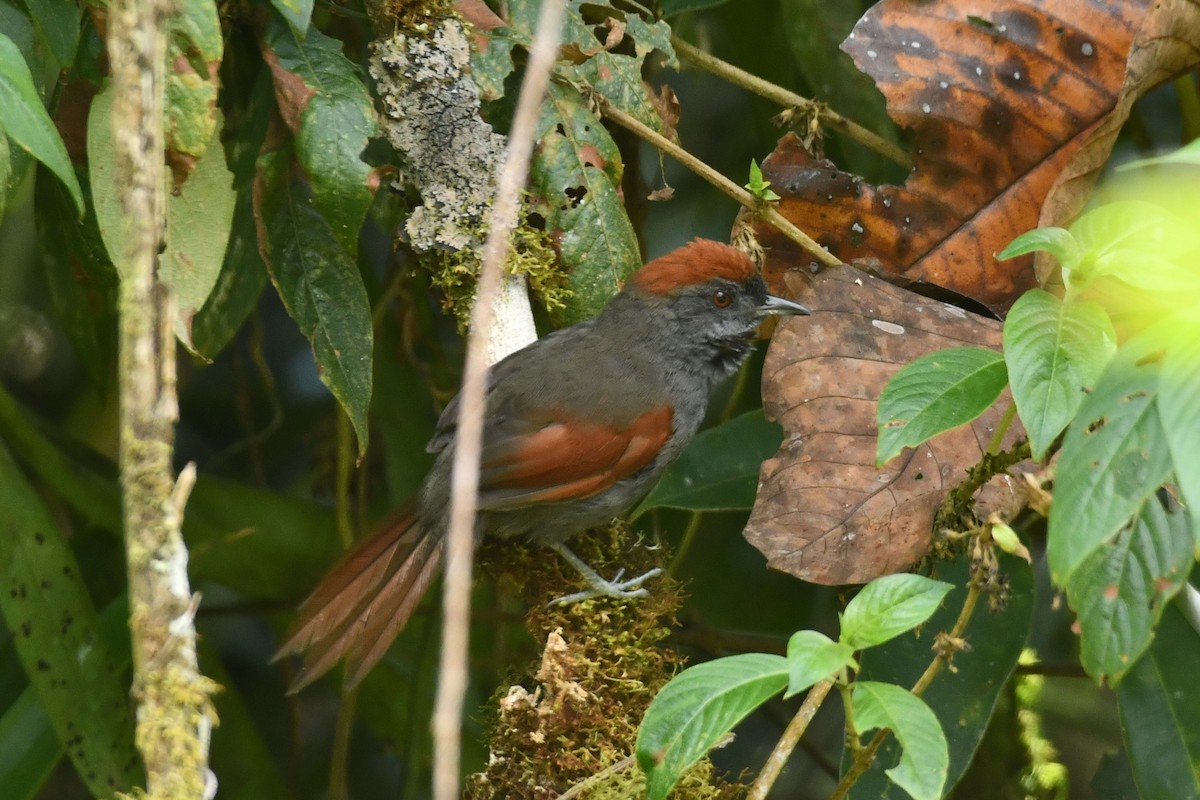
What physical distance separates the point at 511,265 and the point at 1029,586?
1.22m

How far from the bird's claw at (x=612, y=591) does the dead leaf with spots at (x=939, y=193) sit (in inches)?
13.9

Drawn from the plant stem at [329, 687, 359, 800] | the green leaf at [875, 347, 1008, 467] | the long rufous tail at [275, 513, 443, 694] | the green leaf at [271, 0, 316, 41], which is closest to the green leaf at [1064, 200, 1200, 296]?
the green leaf at [875, 347, 1008, 467]

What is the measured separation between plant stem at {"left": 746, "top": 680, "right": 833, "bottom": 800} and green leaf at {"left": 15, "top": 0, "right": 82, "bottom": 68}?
5.14 ft

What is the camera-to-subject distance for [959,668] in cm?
247

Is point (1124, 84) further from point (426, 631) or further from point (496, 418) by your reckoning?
point (426, 631)

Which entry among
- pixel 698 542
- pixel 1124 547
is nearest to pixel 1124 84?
pixel 1124 547

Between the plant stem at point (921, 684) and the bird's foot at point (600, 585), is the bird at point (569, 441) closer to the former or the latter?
the bird's foot at point (600, 585)

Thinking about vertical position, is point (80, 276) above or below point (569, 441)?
above

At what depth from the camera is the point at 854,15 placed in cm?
317

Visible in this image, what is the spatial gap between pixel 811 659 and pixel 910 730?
0.15 m

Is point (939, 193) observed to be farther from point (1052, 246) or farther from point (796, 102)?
point (1052, 246)

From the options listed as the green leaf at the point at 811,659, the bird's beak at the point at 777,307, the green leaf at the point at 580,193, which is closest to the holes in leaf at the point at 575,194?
the green leaf at the point at 580,193

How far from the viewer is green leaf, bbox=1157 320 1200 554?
1.34 metres

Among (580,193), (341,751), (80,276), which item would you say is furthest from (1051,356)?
(341,751)
